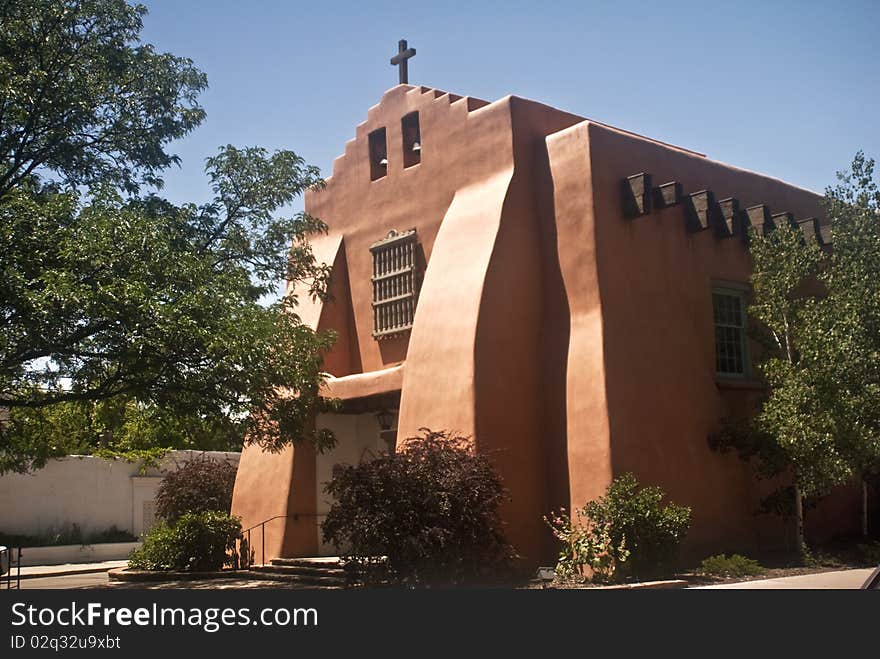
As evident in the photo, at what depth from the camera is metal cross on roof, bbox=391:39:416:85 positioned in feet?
68.1

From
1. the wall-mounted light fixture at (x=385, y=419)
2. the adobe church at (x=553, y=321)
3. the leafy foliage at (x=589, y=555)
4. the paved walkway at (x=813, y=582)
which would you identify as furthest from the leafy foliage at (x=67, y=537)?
the paved walkway at (x=813, y=582)

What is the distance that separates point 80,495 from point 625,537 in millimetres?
20407

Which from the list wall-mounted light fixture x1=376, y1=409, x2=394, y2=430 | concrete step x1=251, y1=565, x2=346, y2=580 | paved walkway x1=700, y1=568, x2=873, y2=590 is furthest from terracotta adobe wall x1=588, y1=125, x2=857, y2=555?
wall-mounted light fixture x1=376, y1=409, x2=394, y2=430

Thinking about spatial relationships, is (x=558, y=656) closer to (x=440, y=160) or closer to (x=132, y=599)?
(x=132, y=599)

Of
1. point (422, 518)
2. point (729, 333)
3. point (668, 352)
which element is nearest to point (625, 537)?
point (422, 518)

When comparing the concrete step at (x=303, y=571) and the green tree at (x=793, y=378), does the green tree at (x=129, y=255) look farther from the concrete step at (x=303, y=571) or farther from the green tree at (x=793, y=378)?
the green tree at (x=793, y=378)

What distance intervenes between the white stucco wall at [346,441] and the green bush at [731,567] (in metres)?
7.27

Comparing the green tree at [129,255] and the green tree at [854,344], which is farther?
the green tree at [854,344]

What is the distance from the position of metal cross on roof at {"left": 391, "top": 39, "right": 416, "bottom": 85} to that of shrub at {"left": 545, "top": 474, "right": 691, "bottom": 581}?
33.8ft

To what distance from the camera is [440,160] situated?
18.8m

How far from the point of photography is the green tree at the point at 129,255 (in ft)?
41.5

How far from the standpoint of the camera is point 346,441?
20.3 metres

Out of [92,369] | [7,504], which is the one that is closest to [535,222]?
[92,369]

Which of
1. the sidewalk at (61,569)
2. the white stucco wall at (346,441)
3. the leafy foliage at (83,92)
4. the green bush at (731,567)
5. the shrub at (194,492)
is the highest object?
the leafy foliage at (83,92)
